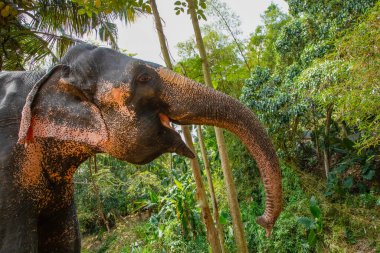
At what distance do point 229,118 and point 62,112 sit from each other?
755mm

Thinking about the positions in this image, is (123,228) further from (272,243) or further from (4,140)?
(4,140)

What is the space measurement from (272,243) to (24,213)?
7105mm

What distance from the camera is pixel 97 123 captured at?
1.63m

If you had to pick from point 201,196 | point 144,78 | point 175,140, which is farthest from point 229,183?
point 144,78

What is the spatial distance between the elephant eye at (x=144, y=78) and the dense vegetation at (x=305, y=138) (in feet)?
6.55

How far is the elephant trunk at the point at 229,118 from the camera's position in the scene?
1.50 metres

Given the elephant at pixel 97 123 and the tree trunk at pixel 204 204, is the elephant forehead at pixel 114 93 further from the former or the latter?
the tree trunk at pixel 204 204

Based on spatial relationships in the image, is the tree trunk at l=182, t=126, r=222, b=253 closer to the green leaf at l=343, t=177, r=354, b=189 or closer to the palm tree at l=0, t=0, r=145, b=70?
the palm tree at l=0, t=0, r=145, b=70

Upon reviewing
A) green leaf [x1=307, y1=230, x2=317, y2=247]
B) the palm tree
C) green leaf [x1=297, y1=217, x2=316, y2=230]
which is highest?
the palm tree

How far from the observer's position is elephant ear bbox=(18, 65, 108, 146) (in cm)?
A: 164

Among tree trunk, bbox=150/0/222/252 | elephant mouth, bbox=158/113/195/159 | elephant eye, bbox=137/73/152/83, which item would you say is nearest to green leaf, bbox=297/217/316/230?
tree trunk, bbox=150/0/222/252

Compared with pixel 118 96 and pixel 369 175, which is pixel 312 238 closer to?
pixel 369 175

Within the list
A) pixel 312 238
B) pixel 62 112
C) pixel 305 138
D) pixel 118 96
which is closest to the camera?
pixel 118 96

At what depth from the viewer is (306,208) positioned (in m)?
8.23
